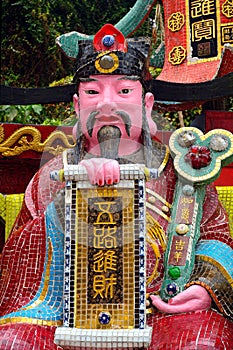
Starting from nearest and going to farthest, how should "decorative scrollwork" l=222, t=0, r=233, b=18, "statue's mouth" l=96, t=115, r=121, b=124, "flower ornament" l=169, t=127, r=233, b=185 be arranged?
1. "statue's mouth" l=96, t=115, r=121, b=124
2. "flower ornament" l=169, t=127, r=233, b=185
3. "decorative scrollwork" l=222, t=0, r=233, b=18

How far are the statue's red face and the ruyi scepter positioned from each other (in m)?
0.28

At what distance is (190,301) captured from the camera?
12.3 ft

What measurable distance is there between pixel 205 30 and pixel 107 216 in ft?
10.2

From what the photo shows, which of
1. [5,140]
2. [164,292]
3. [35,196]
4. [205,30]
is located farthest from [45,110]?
[164,292]

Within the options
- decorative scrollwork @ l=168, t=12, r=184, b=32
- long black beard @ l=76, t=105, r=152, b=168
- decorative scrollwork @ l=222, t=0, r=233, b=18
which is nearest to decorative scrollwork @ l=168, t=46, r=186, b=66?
decorative scrollwork @ l=168, t=12, r=184, b=32

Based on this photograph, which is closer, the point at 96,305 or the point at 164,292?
the point at 96,305

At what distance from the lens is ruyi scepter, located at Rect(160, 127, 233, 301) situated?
12.8 feet

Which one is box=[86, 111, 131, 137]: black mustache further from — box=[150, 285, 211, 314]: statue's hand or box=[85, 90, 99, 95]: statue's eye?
box=[150, 285, 211, 314]: statue's hand

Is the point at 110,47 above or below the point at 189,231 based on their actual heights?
above

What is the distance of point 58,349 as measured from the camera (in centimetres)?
361

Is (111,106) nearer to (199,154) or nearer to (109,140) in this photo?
(109,140)

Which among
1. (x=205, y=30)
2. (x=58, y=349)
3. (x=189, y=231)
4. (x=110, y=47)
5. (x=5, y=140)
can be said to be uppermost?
(x=205, y=30)

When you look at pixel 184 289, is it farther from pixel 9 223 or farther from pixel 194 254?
pixel 9 223

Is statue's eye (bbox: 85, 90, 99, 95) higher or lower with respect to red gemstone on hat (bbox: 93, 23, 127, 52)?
lower
